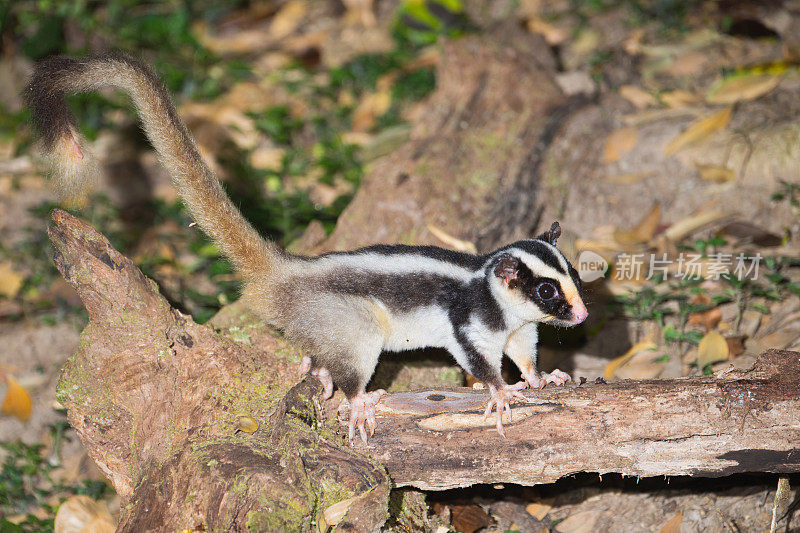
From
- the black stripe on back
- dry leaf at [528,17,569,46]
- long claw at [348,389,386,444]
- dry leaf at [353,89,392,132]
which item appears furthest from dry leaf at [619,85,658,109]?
long claw at [348,389,386,444]

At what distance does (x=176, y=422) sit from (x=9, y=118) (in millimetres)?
6026

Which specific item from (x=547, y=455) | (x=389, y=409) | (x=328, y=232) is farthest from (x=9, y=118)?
(x=547, y=455)

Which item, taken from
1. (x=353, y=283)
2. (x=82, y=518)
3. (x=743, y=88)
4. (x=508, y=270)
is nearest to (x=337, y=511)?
(x=353, y=283)

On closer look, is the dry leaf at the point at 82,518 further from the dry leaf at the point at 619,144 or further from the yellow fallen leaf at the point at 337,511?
the dry leaf at the point at 619,144

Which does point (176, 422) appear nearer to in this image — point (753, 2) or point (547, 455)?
point (547, 455)

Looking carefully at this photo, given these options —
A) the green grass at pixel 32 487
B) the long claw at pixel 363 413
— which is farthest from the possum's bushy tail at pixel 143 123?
the green grass at pixel 32 487

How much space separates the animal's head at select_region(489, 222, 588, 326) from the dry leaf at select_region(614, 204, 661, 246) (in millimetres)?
2068

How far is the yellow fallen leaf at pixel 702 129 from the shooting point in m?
5.89

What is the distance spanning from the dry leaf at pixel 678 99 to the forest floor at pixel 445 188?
42 millimetres

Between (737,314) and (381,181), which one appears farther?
(381,181)

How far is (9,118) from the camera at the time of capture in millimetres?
7922

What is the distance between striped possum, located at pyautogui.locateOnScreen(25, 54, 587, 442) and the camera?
3525 millimetres

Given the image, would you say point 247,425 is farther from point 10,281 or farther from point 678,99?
point 678,99

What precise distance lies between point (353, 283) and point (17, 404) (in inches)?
116
